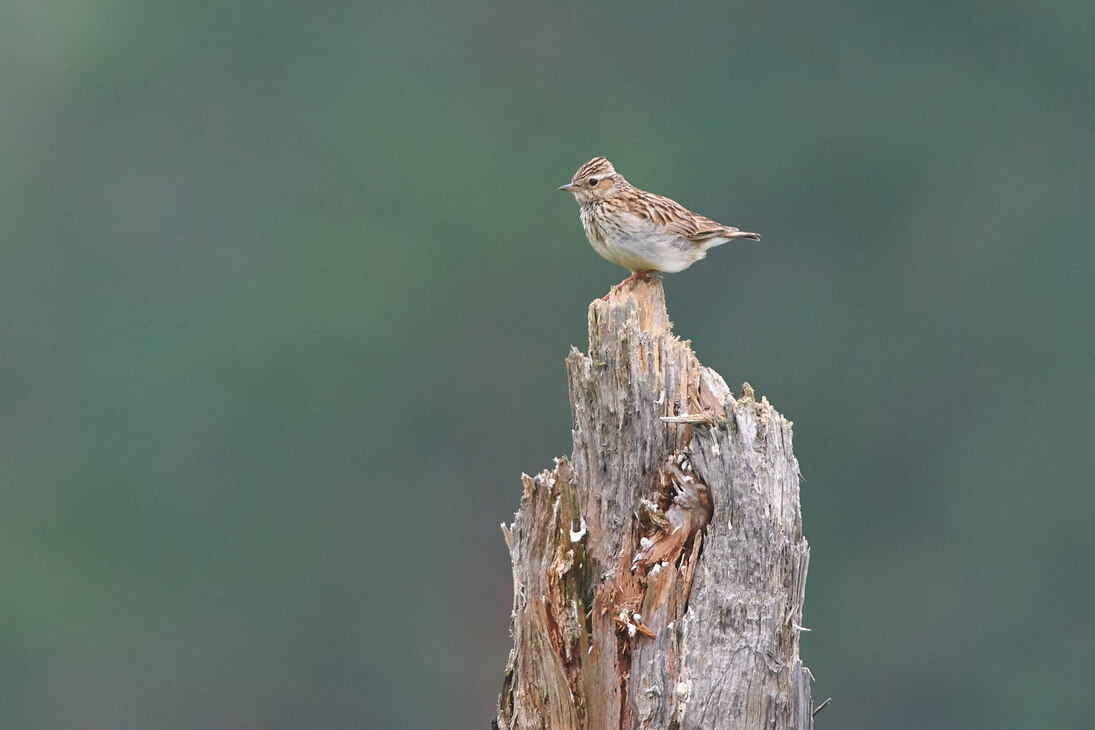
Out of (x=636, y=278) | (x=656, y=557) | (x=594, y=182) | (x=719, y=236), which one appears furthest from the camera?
(x=594, y=182)

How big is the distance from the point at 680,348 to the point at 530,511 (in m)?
0.99

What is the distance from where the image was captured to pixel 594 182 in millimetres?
7648

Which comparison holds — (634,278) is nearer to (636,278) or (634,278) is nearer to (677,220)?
(636,278)

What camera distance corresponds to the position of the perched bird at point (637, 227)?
7.02 meters

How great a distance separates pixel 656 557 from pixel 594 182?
2.77m

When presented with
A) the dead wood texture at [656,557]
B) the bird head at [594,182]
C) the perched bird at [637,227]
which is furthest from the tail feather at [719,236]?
the dead wood texture at [656,557]

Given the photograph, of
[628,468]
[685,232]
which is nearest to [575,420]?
[628,468]

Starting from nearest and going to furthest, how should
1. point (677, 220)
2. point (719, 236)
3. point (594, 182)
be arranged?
1. point (677, 220)
2. point (719, 236)
3. point (594, 182)

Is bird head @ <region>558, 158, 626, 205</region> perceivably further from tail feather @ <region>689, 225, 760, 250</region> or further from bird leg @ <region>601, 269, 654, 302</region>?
bird leg @ <region>601, 269, 654, 302</region>

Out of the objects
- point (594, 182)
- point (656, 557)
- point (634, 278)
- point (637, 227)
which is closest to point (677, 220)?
point (637, 227)

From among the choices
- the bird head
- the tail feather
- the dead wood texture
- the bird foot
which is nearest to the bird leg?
the bird foot

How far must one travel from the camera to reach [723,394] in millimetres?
5602

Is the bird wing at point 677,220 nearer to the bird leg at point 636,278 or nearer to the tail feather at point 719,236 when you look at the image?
the tail feather at point 719,236

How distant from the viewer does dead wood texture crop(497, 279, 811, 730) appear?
5352 millimetres
